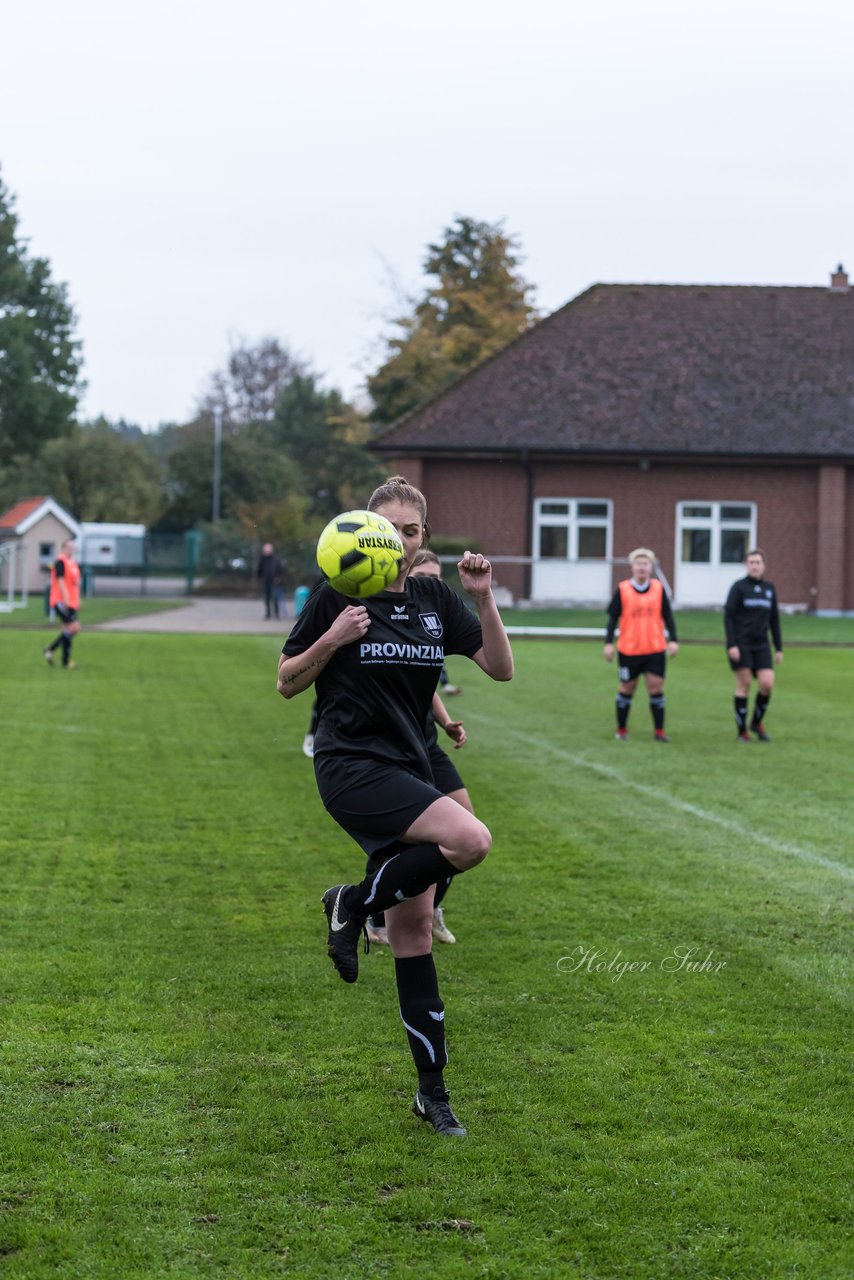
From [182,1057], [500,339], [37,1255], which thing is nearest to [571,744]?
[182,1057]

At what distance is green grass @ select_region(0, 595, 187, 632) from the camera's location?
1511 inches

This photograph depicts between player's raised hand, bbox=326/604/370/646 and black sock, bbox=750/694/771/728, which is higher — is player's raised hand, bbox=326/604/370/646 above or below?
above

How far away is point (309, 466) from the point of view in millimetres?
95500

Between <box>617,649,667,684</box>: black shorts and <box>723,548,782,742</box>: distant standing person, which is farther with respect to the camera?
<box>723,548,782,742</box>: distant standing person

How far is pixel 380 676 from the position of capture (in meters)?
5.06

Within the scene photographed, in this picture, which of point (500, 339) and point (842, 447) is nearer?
point (842, 447)

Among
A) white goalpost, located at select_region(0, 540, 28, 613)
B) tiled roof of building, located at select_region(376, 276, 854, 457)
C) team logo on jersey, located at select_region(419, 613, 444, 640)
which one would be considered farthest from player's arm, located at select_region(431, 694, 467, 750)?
white goalpost, located at select_region(0, 540, 28, 613)

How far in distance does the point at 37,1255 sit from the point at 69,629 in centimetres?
2008

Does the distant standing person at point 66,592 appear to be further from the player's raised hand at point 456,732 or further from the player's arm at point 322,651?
the player's arm at point 322,651

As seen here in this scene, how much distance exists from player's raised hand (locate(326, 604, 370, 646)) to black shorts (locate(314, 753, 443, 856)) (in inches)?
16.0

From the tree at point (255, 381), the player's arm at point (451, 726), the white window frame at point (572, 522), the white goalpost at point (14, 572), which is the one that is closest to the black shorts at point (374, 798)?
the player's arm at point (451, 726)

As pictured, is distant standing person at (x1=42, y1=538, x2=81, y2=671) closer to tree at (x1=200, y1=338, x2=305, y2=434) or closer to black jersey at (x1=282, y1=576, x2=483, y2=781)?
black jersey at (x1=282, y1=576, x2=483, y2=781)

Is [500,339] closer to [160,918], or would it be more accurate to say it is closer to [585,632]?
[585,632]

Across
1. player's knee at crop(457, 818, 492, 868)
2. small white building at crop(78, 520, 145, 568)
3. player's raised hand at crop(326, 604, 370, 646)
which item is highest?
small white building at crop(78, 520, 145, 568)
